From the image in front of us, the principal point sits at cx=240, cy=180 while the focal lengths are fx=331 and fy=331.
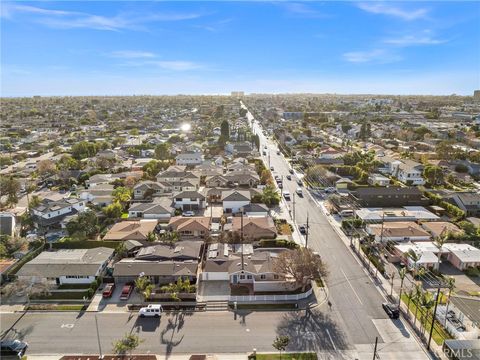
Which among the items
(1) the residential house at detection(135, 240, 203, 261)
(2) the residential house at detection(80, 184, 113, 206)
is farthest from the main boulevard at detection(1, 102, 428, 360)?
(2) the residential house at detection(80, 184, 113, 206)

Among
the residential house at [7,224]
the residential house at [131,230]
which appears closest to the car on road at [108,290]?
the residential house at [131,230]

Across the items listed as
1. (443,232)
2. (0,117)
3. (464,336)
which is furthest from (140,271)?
(0,117)

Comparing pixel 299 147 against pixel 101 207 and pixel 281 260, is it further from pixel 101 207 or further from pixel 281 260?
pixel 281 260

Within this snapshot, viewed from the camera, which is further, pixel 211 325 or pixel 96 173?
pixel 96 173

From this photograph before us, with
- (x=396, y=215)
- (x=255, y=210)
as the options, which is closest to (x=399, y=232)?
(x=396, y=215)

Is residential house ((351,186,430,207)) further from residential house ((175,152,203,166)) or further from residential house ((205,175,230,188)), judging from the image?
residential house ((175,152,203,166))

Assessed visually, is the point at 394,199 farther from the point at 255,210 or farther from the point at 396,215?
the point at 255,210

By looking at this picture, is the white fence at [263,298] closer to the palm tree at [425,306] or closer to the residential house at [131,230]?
the palm tree at [425,306]
